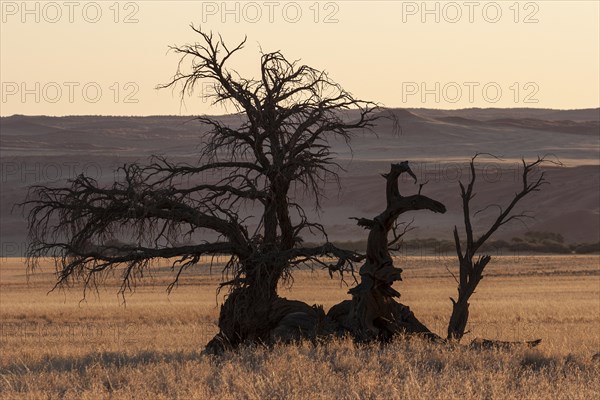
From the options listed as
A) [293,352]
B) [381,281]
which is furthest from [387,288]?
[293,352]

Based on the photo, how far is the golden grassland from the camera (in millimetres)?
12648

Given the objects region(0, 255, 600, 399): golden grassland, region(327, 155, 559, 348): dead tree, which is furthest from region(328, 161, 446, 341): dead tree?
region(0, 255, 600, 399): golden grassland

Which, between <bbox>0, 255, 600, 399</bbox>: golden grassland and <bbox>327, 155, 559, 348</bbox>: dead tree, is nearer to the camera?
<bbox>0, 255, 600, 399</bbox>: golden grassland

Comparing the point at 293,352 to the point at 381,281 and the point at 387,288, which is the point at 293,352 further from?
the point at 387,288

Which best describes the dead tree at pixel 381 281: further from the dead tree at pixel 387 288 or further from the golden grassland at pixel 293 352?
the golden grassland at pixel 293 352

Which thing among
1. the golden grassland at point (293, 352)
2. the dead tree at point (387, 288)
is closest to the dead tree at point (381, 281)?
the dead tree at point (387, 288)

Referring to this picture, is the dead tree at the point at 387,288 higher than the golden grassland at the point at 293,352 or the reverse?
higher

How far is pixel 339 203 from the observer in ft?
436

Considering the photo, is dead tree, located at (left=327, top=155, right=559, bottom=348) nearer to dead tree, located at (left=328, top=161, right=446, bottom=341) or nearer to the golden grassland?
dead tree, located at (left=328, top=161, right=446, bottom=341)

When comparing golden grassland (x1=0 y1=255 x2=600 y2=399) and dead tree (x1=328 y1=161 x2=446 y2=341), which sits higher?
dead tree (x1=328 y1=161 x2=446 y2=341)

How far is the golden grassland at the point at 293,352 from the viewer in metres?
12.6

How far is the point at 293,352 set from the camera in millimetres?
15523

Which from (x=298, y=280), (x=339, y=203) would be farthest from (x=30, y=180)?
(x=298, y=280)

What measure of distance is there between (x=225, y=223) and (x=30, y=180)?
433 ft
